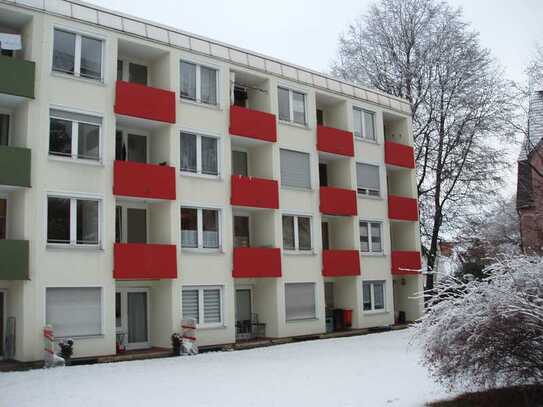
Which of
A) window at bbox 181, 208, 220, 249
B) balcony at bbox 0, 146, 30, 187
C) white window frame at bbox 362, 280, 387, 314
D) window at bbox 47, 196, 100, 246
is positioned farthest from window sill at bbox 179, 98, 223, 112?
white window frame at bbox 362, 280, 387, 314

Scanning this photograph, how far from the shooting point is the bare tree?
35.6m

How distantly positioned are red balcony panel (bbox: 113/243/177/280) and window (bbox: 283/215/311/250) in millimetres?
6462

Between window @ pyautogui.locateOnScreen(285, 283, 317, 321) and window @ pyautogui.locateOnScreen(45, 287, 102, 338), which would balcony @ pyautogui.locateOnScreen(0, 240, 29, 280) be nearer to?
window @ pyautogui.locateOnScreen(45, 287, 102, 338)

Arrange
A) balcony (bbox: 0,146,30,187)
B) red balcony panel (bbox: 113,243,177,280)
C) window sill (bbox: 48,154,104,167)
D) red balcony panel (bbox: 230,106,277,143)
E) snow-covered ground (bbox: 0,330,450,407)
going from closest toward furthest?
1. snow-covered ground (bbox: 0,330,450,407)
2. balcony (bbox: 0,146,30,187)
3. window sill (bbox: 48,154,104,167)
4. red balcony panel (bbox: 113,243,177,280)
5. red balcony panel (bbox: 230,106,277,143)

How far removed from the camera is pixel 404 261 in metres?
33.2

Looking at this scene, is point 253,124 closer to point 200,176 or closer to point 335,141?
point 200,176

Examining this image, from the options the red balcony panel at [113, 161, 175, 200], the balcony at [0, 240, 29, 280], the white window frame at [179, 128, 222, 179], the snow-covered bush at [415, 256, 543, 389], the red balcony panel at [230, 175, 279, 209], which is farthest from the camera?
the red balcony panel at [230, 175, 279, 209]

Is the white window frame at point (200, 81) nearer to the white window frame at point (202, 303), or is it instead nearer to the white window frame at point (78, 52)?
the white window frame at point (78, 52)

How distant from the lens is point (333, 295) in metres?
31.3

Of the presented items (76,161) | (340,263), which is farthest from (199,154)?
(340,263)

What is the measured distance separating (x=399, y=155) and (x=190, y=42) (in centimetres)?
1383

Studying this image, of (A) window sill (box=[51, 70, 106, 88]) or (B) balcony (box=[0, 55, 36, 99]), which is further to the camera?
(A) window sill (box=[51, 70, 106, 88])

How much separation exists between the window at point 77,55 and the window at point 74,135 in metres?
1.53

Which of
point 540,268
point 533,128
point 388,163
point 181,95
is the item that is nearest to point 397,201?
point 388,163
